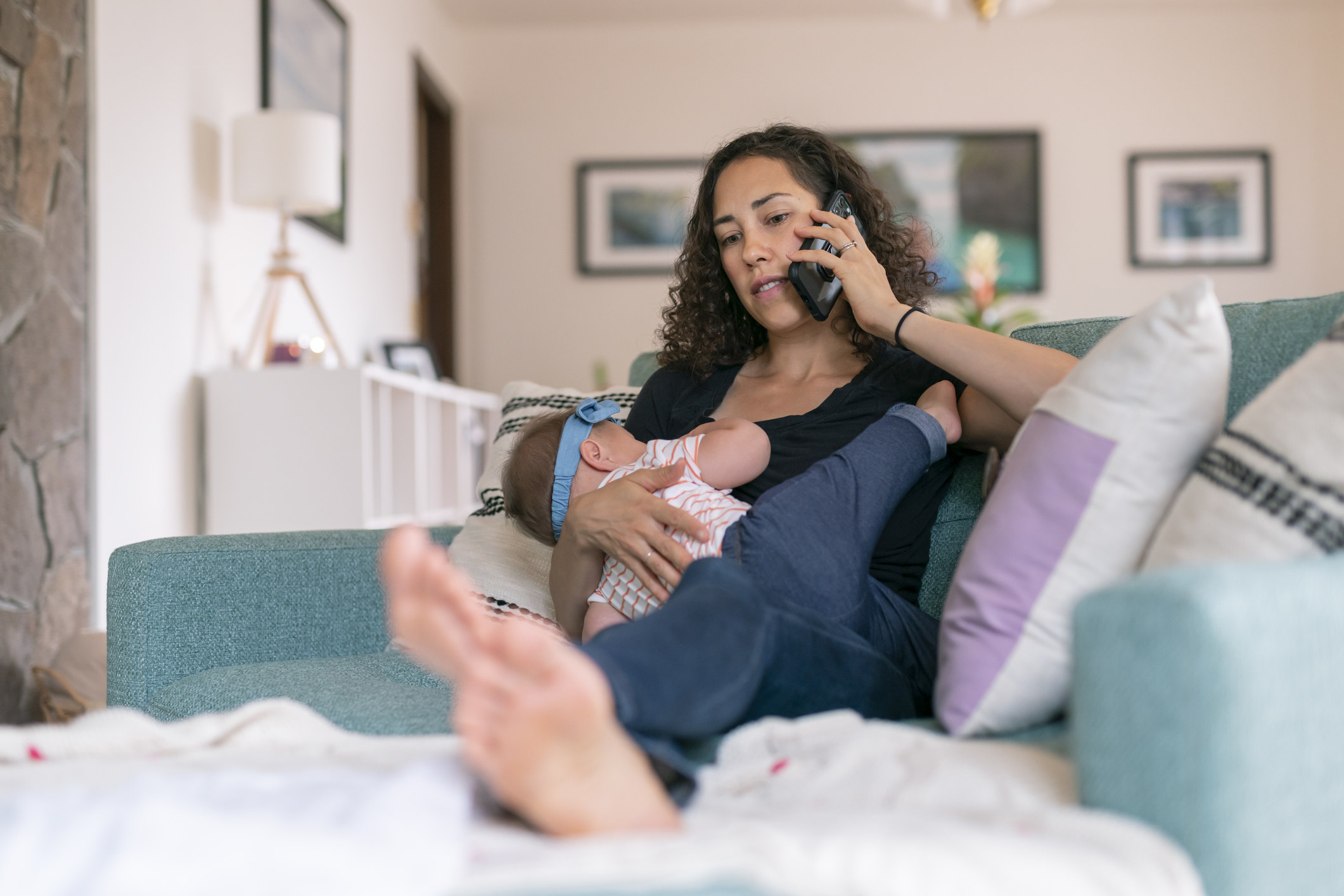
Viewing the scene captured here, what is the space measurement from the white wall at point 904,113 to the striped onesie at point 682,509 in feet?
13.0

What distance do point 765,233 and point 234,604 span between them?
0.97 metres

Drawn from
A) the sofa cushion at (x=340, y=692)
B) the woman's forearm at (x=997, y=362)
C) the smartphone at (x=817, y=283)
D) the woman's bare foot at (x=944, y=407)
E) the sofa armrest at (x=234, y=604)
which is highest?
the smartphone at (x=817, y=283)

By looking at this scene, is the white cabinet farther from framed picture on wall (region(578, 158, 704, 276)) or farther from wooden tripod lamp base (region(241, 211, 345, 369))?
framed picture on wall (region(578, 158, 704, 276))

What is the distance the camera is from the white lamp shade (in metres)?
2.98

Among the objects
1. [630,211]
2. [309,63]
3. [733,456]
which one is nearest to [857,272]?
[733,456]

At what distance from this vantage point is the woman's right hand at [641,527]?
1.35 meters

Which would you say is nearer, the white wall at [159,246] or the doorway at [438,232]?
the white wall at [159,246]

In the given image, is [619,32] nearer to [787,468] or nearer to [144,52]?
[144,52]

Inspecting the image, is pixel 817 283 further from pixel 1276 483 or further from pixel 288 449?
pixel 288 449

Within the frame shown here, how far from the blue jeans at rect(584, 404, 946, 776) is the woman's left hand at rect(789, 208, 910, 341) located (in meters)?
0.16

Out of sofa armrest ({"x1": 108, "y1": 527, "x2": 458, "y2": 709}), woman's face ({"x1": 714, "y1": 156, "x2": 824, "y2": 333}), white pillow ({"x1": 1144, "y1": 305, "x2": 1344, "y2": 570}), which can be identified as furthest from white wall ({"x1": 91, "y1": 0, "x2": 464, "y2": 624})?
white pillow ({"x1": 1144, "y1": 305, "x2": 1344, "y2": 570})

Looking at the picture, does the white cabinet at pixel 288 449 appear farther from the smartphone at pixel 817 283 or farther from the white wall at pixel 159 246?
the smartphone at pixel 817 283

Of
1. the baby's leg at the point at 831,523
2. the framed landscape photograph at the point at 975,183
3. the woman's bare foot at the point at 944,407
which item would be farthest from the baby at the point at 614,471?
the framed landscape photograph at the point at 975,183

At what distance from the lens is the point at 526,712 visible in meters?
0.75
